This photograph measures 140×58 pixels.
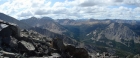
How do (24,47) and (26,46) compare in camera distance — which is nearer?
(24,47)

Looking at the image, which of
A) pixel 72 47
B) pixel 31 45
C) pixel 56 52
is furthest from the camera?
pixel 72 47

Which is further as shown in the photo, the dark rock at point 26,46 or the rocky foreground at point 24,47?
the dark rock at point 26,46

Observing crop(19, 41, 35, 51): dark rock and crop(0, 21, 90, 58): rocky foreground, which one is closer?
crop(0, 21, 90, 58): rocky foreground

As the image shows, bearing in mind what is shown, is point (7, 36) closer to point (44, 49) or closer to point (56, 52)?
point (44, 49)

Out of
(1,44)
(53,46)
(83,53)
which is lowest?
(83,53)

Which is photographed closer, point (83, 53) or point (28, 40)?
point (28, 40)

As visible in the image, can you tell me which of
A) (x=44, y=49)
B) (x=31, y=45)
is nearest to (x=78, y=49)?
(x=44, y=49)

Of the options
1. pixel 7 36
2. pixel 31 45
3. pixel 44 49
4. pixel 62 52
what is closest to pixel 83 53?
pixel 62 52

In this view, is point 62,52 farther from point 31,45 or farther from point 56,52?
point 31,45

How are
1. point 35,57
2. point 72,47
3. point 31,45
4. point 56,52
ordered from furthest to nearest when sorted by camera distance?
point 72,47 → point 56,52 → point 31,45 → point 35,57

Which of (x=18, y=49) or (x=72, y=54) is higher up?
(x=18, y=49)
